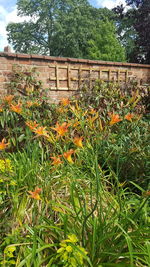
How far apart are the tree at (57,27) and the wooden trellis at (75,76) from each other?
1513 cm

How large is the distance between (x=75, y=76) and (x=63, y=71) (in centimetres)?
27

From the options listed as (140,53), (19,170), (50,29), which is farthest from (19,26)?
(19,170)

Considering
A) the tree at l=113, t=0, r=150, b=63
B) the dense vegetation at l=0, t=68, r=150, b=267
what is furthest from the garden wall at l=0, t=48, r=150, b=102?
the tree at l=113, t=0, r=150, b=63

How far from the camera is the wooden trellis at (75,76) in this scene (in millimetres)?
4172

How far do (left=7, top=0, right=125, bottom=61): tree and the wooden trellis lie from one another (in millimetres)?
15126

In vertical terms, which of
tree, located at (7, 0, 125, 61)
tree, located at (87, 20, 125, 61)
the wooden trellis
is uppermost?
tree, located at (7, 0, 125, 61)

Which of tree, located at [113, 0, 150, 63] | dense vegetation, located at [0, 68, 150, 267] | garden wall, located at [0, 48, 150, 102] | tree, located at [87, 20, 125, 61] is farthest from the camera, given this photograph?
tree, located at [87, 20, 125, 61]

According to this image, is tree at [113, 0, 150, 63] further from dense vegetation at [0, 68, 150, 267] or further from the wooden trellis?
dense vegetation at [0, 68, 150, 267]

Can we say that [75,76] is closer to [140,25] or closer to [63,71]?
[63,71]

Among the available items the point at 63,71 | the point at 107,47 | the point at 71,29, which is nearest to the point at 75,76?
the point at 63,71

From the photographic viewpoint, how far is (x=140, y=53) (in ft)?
46.7

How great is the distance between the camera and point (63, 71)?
13.9 ft

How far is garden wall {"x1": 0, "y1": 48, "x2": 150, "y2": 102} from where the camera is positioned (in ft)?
12.2

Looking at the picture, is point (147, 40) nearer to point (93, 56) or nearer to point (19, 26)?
point (93, 56)
